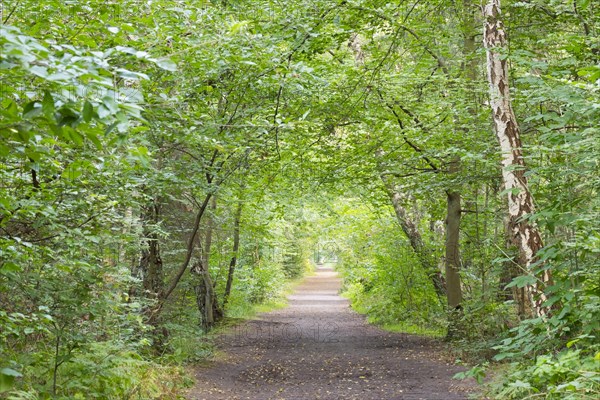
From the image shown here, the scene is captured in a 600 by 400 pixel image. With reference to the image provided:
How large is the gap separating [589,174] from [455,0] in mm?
6621

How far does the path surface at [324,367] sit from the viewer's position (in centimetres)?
875

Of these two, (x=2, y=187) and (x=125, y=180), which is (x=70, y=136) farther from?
(x=125, y=180)

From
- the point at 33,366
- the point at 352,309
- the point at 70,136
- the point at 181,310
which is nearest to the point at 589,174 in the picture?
the point at 70,136

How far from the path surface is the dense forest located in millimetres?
644

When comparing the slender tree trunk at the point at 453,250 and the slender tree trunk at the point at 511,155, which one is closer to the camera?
the slender tree trunk at the point at 511,155

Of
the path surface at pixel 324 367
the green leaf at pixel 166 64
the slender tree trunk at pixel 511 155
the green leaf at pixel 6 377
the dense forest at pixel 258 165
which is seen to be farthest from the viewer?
the path surface at pixel 324 367

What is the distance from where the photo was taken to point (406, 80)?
430 inches

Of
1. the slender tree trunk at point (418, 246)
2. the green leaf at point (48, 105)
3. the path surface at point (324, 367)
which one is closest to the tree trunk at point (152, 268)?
the path surface at point (324, 367)

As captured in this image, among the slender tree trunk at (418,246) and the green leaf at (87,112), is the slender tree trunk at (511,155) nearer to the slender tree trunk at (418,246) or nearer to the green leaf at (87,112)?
the green leaf at (87,112)

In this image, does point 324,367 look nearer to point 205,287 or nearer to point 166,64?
point 205,287

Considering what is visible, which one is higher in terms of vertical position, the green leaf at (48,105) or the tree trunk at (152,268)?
the green leaf at (48,105)

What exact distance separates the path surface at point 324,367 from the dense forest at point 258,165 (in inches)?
25.3

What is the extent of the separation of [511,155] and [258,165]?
5.62m

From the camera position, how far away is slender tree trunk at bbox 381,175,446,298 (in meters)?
14.2
